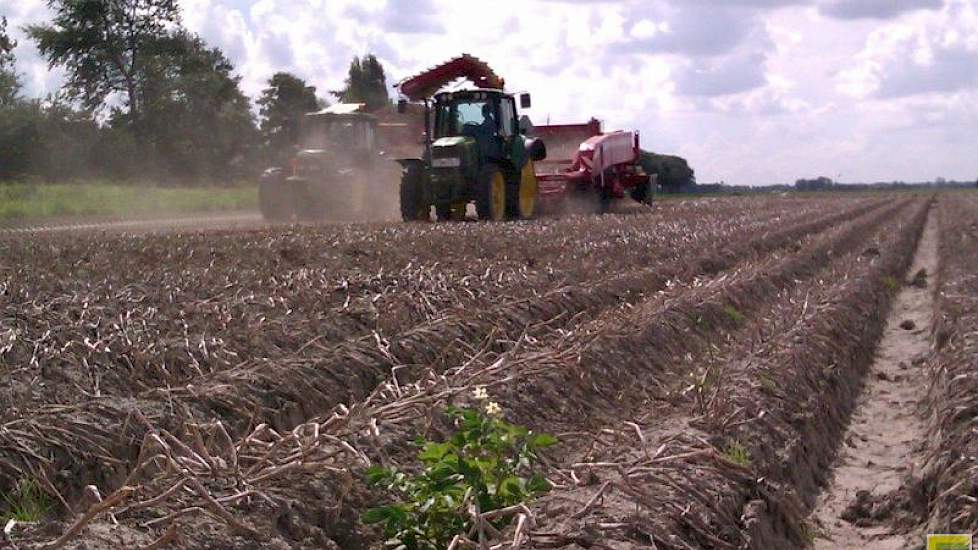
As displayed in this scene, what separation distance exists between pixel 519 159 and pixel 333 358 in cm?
1390

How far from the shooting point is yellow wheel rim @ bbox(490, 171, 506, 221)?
66.5 ft

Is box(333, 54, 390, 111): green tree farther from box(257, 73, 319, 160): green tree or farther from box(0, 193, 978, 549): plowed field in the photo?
box(0, 193, 978, 549): plowed field

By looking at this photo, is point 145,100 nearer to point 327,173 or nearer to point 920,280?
point 327,173

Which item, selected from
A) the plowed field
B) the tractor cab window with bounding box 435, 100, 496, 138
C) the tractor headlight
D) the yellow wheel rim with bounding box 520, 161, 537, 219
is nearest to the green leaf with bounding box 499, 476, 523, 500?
the plowed field

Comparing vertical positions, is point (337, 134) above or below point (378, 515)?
above

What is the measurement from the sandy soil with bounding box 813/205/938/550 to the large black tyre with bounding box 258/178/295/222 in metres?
13.4

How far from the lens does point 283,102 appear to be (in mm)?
58219

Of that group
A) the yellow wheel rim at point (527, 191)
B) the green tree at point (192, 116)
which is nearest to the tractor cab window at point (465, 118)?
the yellow wheel rim at point (527, 191)

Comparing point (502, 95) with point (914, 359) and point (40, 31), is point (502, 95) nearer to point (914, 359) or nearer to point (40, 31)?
point (914, 359)

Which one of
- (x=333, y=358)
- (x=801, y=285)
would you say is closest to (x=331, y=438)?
(x=333, y=358)

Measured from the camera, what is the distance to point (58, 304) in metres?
8.38

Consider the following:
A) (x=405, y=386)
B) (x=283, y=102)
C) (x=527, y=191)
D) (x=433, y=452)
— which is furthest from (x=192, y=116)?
(x=433, y=452)

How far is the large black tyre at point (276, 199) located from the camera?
2288 cm

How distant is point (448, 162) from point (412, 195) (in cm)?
110
